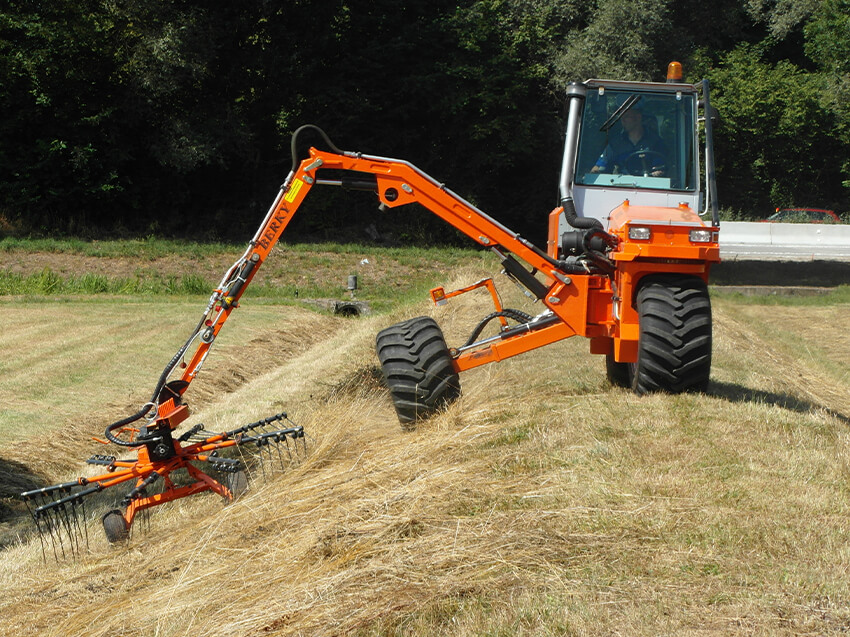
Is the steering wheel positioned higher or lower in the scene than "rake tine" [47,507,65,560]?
higher

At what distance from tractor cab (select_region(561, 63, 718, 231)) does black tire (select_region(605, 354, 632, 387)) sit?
134 cm

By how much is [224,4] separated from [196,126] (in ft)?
14.1

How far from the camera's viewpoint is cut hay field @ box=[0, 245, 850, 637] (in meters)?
4.28

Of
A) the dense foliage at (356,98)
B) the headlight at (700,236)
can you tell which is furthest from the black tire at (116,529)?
the dense foliage at (356,98)

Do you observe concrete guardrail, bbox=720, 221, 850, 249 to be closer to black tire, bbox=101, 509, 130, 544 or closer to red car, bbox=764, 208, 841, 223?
red car, bbox=764, 208, 841, 223

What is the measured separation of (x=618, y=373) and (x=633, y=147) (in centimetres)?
216

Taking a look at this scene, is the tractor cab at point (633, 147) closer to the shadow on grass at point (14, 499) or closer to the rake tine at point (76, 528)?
the rake tine at point (76, 528)

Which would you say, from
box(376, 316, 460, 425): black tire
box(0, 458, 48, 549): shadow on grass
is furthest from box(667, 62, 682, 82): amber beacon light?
box(0, 458, 48, 549): shadow on grass

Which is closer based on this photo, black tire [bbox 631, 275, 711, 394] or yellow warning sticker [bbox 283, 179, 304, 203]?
black tire [bbox 631, 275, 711, 394]

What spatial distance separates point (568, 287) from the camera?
25.6 ft

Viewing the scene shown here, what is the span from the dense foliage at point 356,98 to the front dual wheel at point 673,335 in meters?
23.4

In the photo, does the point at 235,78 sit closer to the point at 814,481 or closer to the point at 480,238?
the point at 480,238

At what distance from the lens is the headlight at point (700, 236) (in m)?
7.37

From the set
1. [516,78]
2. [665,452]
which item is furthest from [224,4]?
[665,452]
